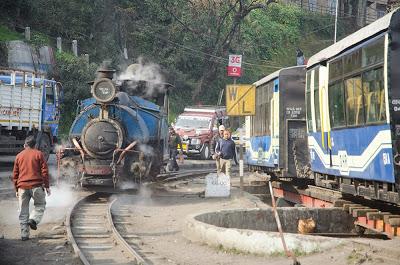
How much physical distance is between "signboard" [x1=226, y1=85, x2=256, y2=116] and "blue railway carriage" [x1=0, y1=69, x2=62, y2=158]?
34.6ft

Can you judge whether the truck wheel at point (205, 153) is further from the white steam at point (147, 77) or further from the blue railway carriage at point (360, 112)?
the blue railway carriage at point (360, 112)

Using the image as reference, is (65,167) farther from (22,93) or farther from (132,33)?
(132,33)

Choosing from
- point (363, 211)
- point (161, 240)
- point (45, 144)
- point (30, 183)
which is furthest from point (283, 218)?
point (45, 144)

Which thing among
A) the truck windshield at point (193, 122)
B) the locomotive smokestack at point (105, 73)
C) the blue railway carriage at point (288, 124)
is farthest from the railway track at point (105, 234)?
the truck windshield at point (193, 122)

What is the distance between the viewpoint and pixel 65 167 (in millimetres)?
17188

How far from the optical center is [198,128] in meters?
34.4

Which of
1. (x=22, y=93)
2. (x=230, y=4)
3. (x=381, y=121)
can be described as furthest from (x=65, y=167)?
(x=230, y=4)

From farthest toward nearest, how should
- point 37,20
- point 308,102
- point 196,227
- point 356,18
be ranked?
point 356,18, point 37,20, point 308,102, point 196,227

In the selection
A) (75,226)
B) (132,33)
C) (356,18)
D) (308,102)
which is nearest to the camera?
(75,226)

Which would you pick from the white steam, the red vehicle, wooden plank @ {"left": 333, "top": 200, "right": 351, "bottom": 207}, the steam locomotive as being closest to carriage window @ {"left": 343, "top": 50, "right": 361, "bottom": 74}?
wooden plank @ {"left": 333, "top": 200, "right": 351, "bottom": 207}

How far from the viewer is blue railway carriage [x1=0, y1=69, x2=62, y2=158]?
24.2 metres

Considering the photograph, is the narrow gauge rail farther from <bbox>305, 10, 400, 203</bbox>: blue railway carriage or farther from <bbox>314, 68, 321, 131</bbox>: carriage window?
<bbox>314, 68, 321, 131</bbox>: carriage window

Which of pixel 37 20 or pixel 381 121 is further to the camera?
pixel 37 20

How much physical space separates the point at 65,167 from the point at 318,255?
32.0 ft
